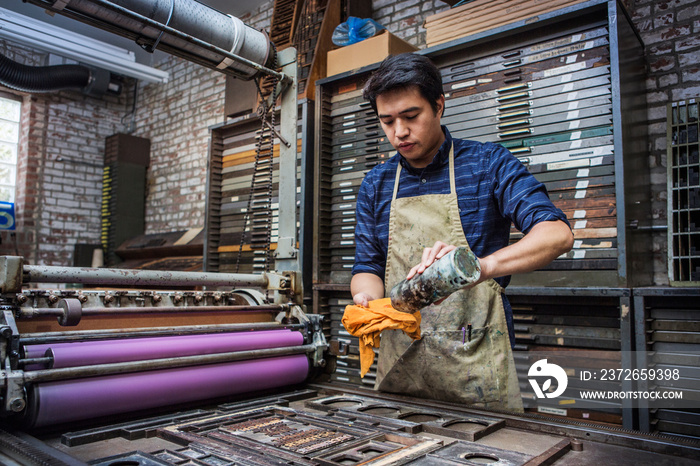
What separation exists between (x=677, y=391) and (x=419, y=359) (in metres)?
1.27

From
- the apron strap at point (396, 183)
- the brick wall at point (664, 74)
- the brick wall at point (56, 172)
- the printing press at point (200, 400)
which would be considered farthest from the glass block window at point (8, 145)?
the brick wall at point (664, 74)

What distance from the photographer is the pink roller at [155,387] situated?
1125 millimetres

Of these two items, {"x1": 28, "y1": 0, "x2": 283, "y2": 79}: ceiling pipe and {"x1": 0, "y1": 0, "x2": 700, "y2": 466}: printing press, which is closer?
{"x1": 0, "y1": 0, "x2": 700, "y2": 466}: printing press

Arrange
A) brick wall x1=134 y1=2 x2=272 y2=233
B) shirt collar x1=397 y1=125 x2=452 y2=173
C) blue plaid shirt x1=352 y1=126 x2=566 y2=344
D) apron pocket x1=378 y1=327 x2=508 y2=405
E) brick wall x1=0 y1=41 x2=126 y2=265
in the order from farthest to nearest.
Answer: brick wall x1=0 y1=41 x2=126 y2=265 < brick wall x1=134 y1=2 x2=272 y2=233 < shirt collar x1=397 y1=125 x2=452 y2=173 < apron pocket x1=378 y1=327 x2=508 y2=405 < blue plaid shirt x1=352 y1=126 x2=566 y2=344

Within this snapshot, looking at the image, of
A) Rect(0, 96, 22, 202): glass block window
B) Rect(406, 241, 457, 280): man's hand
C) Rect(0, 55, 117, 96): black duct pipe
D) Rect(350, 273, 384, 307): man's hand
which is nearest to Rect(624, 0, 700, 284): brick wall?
Rect(350, 273, 384, 307): man's hand

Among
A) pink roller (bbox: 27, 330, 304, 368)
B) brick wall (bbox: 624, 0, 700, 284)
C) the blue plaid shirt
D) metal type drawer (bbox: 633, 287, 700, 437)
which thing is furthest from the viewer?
brick wall (bbox: 624, 0, 700, 284)

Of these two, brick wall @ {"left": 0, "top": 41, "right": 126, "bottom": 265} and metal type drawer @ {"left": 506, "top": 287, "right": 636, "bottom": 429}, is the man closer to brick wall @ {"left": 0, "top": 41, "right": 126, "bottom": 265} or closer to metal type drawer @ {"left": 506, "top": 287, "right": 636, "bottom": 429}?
metal type drawer @ {"left": 506, "top": 287, "right": 636, "bottom": 429}

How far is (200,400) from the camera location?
1411mm

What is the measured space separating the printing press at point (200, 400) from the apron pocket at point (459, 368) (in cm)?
17

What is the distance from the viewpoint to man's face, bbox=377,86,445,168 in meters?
1.56

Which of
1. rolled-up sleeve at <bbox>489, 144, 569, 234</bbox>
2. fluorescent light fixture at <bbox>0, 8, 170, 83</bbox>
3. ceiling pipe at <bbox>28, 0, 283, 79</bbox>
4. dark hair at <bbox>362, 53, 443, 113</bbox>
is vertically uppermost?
fluorescent light fixture at <bbox>0, 8, 170, 83</bbox>

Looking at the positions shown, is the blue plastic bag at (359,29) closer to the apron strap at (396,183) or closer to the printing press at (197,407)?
the apron strap at (396,183)

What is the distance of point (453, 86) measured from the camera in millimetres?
2980

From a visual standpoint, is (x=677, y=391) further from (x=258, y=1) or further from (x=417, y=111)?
(x=258, y=1)
